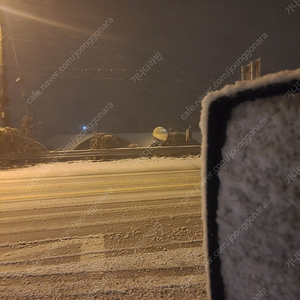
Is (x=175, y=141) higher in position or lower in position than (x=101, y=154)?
higher

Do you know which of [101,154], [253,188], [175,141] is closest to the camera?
[253,188]

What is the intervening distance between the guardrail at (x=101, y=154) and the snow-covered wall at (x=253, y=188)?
37.0 feet

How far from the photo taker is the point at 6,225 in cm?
431

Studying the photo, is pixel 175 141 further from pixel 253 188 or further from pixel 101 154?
pixel 253 188

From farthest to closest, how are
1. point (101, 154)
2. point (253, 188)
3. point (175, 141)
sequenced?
point (175, 141) < point (101, 154) < point (253, 188)

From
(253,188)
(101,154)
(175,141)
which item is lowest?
Answer: (253,188)

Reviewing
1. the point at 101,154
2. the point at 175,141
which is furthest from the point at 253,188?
the point at 175,141

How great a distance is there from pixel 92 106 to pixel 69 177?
75.4 feet

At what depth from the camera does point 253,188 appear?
2.99 feet

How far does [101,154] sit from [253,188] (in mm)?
11460

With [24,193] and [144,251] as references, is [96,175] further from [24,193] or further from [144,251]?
[144,251]

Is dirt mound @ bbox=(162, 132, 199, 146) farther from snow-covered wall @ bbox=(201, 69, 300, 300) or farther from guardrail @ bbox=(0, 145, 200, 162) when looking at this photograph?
snow-covered wall @ bbox=(201, 69, 300, 300)

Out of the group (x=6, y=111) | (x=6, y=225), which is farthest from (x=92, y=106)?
(x=6, y=225)

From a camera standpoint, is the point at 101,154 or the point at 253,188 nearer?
the point at 253,188
